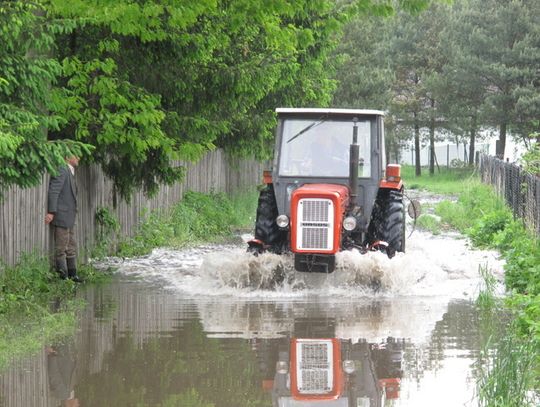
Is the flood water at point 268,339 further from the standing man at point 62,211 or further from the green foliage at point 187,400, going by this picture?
the standing man at point 62,211

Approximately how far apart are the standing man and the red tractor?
2.50 metres

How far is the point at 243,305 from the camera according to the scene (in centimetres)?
1441

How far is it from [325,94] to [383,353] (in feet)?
55.5

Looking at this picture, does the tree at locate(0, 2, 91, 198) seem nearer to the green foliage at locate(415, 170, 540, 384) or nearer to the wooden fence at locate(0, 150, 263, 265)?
the wooden fence at locate(0, 150, 263, 265)

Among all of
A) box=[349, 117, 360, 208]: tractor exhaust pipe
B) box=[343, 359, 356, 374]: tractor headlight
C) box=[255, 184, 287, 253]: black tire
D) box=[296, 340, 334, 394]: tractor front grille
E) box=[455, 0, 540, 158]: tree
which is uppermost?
box=[455, 0, 540, 158]: tree

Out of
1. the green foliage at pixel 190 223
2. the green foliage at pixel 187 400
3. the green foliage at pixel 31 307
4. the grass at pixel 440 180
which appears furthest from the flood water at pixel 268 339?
the grass at pixel 440 180

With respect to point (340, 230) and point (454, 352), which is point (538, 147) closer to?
point (340, 230)

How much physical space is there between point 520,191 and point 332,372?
41.2ft

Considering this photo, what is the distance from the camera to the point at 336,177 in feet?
54.4

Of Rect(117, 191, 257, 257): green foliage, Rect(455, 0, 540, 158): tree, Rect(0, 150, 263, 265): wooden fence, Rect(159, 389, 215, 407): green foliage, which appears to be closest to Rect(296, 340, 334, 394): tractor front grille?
Rect(159, 389, 215, 407): green foliage

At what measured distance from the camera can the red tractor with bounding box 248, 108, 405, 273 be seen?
16438mm

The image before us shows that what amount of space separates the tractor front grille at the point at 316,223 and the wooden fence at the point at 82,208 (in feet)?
11.5

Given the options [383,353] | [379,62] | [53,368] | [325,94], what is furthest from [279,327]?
[379,62]

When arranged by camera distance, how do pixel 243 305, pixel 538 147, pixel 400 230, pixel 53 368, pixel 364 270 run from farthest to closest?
pixel 538 147 → pixel 400 230 → pixel 364 270 → pixel 243 305 → pixel 53 368
